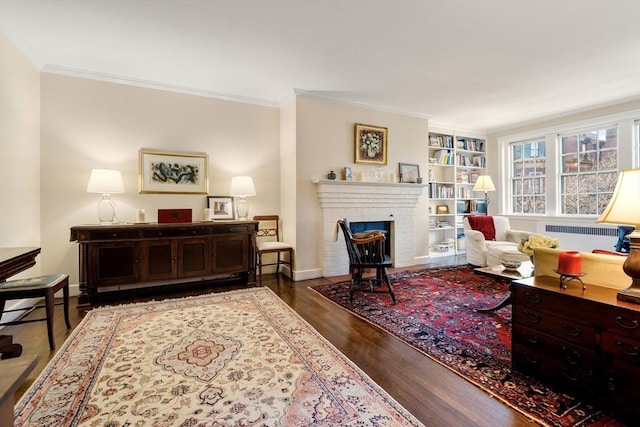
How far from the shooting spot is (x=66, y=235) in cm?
352

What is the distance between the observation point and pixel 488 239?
16.2 feet

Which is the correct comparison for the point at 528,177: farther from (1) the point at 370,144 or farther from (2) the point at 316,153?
(2) the point at 316,153

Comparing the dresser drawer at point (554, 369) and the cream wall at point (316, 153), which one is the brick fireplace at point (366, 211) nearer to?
the cream wall at point (316, 153)

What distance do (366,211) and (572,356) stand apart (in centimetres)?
329

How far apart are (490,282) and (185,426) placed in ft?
12.6

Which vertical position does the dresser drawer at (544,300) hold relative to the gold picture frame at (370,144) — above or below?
below

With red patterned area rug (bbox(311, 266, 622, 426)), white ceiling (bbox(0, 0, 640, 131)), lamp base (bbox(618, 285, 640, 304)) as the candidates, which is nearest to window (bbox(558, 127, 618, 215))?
white ceiling (bbox(0, 0, 640, 131))

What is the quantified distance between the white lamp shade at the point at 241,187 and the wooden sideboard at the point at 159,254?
16.3 inches

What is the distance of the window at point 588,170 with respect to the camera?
4.93 m

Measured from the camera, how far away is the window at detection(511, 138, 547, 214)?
5789mm

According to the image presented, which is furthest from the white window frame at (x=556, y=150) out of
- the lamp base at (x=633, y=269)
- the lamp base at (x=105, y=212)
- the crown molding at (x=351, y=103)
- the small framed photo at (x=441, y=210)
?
the lamp base at (x=105, y=212)

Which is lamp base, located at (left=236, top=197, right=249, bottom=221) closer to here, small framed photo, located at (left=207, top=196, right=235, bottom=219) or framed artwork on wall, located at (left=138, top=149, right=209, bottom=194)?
small framed photo, located at (left=207, top=196, right=235, bottom=219)

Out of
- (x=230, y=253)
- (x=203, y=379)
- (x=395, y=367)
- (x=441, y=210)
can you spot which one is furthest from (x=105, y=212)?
(x=441, y=210)

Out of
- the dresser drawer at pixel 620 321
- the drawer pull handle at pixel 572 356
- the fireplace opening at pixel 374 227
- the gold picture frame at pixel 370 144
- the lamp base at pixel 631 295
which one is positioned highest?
the gold picture frame at pixel 370 144
